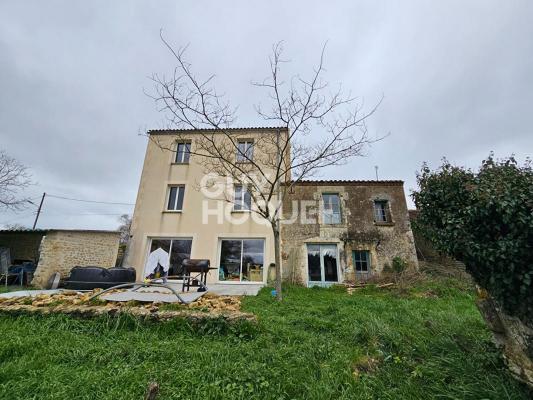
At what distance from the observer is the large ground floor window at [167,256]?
1143 centimetres

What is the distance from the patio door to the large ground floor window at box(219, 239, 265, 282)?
2345mm

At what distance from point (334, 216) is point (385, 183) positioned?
3.24 metres

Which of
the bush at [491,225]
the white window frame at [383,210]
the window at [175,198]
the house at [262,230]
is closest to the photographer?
the bush at [491,225]

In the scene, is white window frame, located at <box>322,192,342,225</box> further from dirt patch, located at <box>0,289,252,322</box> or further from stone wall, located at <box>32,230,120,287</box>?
stone wall, located at <box>32,230,120,287</box>

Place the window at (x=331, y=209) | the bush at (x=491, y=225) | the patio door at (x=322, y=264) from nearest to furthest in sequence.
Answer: the bush at (x=491, y=225)
the patio door at (x=322, y=264)
the window at (x=331, y=209)

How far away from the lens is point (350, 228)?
1163 centimetres

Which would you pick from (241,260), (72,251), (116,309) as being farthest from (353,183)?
(72,251)

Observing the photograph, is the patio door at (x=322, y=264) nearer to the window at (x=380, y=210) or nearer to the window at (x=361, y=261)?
the window at (x=361, y=261)

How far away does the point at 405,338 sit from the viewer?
11.3ft

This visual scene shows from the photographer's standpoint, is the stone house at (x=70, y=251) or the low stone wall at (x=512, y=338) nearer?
the low stone wall at (x=512, y=338)

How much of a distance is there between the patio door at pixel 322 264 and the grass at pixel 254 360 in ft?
22.4

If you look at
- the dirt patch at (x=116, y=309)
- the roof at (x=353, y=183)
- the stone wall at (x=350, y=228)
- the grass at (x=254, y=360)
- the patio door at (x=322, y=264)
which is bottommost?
the grass at (x=254, y=360)

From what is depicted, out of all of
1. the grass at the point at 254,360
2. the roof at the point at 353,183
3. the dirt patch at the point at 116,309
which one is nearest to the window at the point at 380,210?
the roof at the point at 353,183

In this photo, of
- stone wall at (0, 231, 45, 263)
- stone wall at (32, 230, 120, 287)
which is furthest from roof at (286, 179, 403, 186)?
stone wall at (0, 231, 45, 263)
